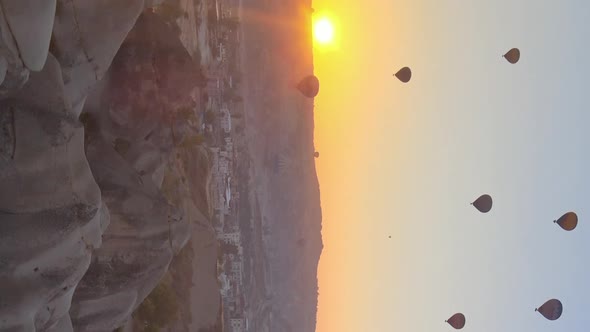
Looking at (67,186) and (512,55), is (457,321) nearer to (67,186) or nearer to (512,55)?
(512,55)

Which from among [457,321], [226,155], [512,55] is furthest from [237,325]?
[512,55]

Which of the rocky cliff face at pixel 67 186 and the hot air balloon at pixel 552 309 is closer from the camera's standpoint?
the rocky cliff face at pixel 67 186

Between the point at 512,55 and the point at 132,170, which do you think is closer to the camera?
the point at 132,170

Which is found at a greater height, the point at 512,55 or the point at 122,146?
the point at 512,55

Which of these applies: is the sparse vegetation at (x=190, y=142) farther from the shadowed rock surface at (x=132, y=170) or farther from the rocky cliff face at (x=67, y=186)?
the rocky cliff face at (x=67, y=186)

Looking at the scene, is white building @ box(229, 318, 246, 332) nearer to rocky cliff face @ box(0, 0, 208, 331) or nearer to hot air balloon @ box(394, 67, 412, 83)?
hot air balloon @ box(394, 67, 412, 83)

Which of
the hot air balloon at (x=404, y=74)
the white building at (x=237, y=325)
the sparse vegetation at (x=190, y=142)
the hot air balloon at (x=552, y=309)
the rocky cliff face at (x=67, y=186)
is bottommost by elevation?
the white building at (x=237, y=325)

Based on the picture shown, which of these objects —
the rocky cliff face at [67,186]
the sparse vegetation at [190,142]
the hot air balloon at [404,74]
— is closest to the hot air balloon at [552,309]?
the hot air balloon at [404,74]
